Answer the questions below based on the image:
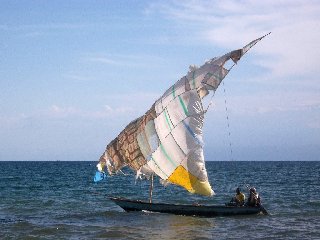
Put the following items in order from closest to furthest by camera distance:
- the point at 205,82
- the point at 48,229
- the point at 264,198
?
the point at 48,229
the point at 205,82
the point at 264,198

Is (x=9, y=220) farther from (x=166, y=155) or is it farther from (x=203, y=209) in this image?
(x=203, y=209)

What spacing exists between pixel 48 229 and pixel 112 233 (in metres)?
3.59

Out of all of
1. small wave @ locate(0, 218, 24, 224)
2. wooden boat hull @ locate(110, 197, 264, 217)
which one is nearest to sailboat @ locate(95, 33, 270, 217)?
wooden boat hull @ locate(110, 197, 264, 217)

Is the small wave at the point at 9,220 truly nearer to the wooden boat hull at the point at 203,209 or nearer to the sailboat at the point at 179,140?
the sailboat at the point at 179,140

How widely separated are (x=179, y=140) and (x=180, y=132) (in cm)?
44

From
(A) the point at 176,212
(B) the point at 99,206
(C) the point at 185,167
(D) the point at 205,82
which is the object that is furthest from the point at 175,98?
(B) the point at 99,206

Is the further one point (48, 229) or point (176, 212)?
point (176, 212)

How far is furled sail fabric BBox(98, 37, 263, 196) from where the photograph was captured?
2866 cm

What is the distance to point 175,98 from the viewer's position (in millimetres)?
29422

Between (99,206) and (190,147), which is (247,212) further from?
(99,206)

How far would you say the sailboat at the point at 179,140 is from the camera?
28.7 meters

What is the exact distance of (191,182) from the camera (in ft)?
96.6

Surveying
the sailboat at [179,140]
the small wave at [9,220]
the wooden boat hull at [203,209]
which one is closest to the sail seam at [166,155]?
the sailboat at [179,140]

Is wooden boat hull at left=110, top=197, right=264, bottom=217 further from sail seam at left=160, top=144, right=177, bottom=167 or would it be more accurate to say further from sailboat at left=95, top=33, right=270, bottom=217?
sail seam at left=160, top=144, right=177, bottom=167
